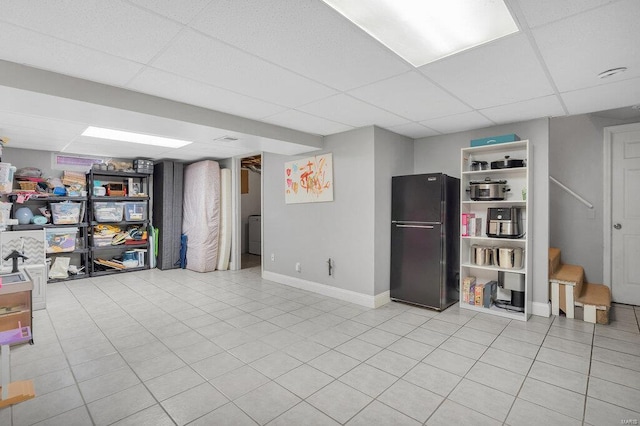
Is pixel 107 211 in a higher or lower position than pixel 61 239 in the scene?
higher

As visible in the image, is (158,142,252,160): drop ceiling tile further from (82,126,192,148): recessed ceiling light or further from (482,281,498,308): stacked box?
(482,281,498,308): stacked box

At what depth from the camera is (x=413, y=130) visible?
4.28 metres

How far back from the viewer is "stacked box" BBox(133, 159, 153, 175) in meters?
6.34

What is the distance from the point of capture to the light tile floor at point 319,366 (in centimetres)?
201

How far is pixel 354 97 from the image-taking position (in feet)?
9.75

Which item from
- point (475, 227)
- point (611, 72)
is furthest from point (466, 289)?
point (611, 72)

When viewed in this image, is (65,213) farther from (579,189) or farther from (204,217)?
(579,189)

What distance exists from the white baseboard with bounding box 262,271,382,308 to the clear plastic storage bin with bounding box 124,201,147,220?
125 inches

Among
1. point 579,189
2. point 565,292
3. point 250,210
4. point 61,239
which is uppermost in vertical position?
point 579,189

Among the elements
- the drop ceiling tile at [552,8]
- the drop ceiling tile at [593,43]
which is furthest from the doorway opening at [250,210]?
the drop ceiling tile at [552,8]

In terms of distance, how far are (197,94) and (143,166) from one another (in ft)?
14.1

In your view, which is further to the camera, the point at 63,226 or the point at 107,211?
the point at 107,211

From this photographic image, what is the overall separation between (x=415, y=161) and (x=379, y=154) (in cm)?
101

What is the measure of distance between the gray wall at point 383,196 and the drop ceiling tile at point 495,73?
1.29m
